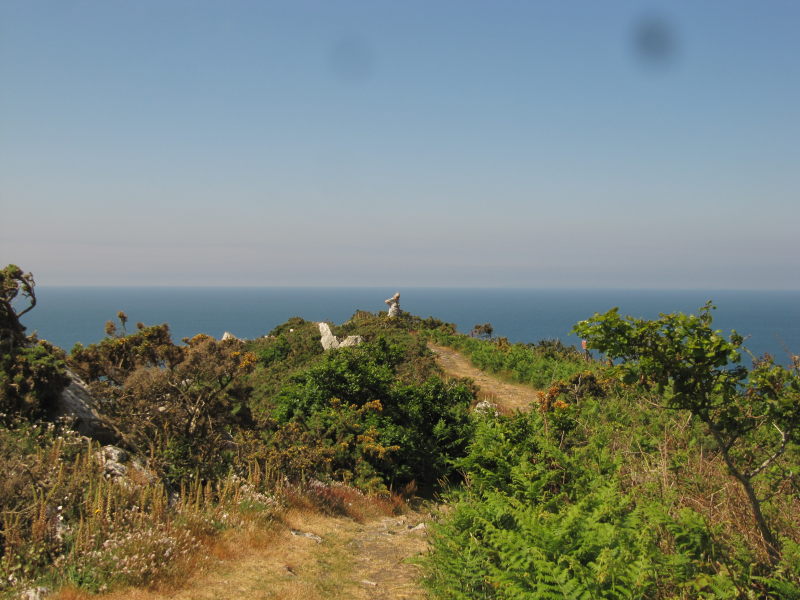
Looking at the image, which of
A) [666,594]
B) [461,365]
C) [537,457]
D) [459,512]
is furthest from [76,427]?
[461,365]

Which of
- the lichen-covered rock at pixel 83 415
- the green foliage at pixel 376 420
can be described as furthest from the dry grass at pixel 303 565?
the lichen-covered rock at pixel 83 415

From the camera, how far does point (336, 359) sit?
15.7 m

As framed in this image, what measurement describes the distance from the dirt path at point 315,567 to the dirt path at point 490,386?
10591mm

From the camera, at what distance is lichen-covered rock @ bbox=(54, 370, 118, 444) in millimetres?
9438

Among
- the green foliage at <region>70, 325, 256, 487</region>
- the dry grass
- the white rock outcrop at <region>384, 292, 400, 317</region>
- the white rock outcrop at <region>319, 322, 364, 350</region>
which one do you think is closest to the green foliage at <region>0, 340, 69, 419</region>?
the green foliage at <region>70, 325, 256, 487</region>

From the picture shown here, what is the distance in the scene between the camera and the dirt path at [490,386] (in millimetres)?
22066

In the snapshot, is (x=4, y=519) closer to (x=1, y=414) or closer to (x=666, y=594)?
(x=1, y=414)

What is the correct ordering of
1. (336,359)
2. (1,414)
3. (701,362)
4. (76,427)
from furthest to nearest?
(336,359) < (76,427) < (1,414) < (701,362)

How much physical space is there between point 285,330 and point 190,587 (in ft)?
117

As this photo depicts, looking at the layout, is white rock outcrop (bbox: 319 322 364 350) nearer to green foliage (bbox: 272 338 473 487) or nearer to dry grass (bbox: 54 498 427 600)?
green foliage (bbox: 272 338 473 487)

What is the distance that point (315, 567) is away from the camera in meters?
7.32

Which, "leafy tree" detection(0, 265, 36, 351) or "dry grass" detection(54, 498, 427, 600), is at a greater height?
"leafy tree" detection(0, 265, 36, 351)

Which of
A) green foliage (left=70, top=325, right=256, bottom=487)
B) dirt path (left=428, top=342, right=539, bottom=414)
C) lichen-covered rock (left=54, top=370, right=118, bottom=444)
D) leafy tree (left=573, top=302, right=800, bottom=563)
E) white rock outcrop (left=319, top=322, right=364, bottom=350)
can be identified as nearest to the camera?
leafy tree (left=573, top=302, right=800, bottom=563)

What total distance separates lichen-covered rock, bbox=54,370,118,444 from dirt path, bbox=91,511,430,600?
3.87m
